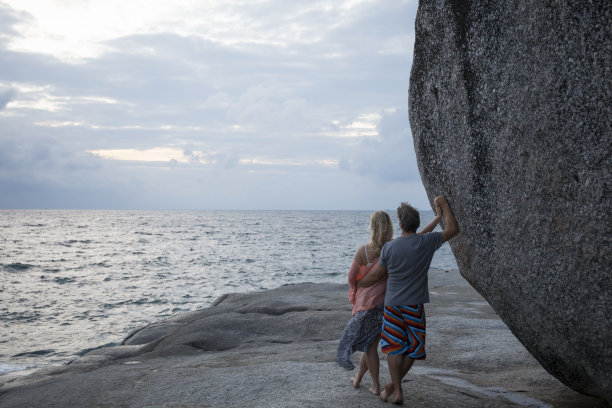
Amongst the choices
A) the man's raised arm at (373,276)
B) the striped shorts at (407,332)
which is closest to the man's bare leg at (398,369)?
the striped shorts at (407,332)

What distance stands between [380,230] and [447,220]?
794mm

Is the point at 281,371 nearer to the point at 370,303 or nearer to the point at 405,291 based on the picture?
the point at 370,303

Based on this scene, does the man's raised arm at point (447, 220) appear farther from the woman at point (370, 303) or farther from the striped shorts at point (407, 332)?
the striped shorts at point (407, 332)

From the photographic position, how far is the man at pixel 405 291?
18.1 feet

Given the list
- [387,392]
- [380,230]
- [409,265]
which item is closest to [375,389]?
[387,392]

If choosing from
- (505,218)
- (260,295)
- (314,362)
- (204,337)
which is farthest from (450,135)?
(260,295)

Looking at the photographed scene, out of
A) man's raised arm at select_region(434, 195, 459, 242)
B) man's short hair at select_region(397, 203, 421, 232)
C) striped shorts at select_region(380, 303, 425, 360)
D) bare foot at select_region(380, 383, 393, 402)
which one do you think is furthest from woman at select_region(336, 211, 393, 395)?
man's raised arm at select_region(434, 195, 459, 242)

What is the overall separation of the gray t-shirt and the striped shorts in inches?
4.3

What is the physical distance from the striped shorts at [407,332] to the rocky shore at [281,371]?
0.68 metres

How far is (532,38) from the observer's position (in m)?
4.69

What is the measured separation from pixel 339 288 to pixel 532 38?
14329 mm

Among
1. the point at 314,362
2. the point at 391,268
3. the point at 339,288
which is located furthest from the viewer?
the point at 339,288

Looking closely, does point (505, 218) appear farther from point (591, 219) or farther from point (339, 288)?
point (339, 288)

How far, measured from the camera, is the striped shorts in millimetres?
5578
